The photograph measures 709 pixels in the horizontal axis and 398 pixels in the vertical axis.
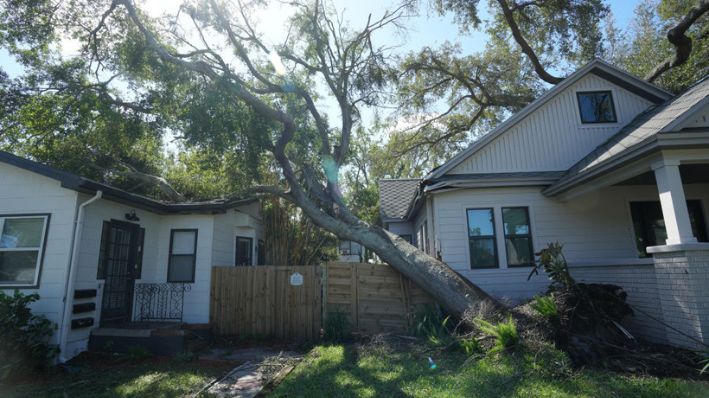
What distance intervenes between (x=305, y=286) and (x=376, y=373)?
3939 mm

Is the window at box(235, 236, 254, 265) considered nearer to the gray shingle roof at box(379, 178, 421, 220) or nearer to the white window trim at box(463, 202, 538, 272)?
the gray shingle roof at box(379, 178, 421, 220)

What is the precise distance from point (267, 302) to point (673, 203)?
8422mm

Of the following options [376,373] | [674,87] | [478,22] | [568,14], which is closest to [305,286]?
[376,373]

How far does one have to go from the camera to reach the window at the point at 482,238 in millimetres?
9938

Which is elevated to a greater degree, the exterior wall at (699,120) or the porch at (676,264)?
the exterior wall at (699,120)

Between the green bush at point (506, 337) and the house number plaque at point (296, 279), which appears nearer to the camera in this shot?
the green bush at point (506, 337)

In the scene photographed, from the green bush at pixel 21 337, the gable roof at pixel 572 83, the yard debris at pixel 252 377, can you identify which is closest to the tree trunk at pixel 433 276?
the gable roof at pixel 572 83

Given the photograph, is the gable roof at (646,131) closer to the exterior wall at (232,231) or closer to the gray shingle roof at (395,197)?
the gray shingle roof at (395,197)

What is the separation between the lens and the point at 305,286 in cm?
962

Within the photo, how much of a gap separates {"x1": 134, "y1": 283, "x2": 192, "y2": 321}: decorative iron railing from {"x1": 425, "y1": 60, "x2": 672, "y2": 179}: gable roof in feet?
24.1

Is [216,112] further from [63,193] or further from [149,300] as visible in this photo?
[149,300]

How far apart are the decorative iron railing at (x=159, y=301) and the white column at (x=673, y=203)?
33.6 feet

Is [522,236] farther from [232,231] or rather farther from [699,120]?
[232,231]

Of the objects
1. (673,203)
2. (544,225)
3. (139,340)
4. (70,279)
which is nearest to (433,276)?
(544,225)
